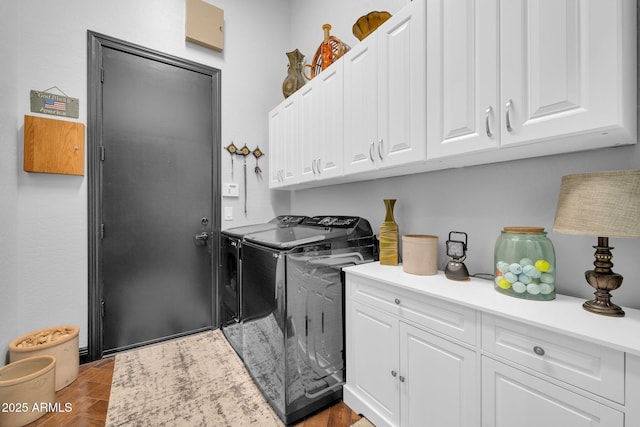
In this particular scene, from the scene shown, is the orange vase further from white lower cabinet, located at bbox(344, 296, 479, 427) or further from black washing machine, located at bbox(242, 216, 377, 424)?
white lower cabinet, located at bbox(344, 296, 479, 427)

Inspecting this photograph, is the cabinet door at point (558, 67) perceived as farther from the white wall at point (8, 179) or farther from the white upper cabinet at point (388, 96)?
the white wall at point (8, 179)

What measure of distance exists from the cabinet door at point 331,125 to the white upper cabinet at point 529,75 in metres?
0.70

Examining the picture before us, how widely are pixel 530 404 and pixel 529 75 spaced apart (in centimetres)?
117

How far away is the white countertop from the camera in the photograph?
784mm

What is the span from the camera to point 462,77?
1.18 metres

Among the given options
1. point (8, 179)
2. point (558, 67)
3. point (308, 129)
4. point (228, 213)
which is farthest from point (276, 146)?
point (558, 67)

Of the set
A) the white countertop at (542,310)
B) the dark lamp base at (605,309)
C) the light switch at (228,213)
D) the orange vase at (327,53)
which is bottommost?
the white countertop at (542,310)

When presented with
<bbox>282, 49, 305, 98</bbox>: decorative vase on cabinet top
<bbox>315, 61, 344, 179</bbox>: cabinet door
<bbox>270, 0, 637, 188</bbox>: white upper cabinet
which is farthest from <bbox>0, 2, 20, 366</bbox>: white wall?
<bbox>270, 0, 637, 188</bbox>: white upper cabinet

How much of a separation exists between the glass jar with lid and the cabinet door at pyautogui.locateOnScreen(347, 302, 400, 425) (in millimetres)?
544

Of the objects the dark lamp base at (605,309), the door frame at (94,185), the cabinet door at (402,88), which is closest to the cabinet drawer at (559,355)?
the dark lamp base at (605,309)

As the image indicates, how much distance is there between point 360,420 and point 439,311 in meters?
0.89

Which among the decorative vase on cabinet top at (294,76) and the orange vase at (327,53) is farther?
the decorative vase on cabinet top at (294,76)

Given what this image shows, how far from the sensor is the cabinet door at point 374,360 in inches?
54.0

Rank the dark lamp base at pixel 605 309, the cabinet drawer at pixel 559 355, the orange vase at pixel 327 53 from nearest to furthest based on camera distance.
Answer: the cabinet drawer at pixel 559 355
the dark lamp base at pixel 605 309
the orange vase at pixel 327 53
